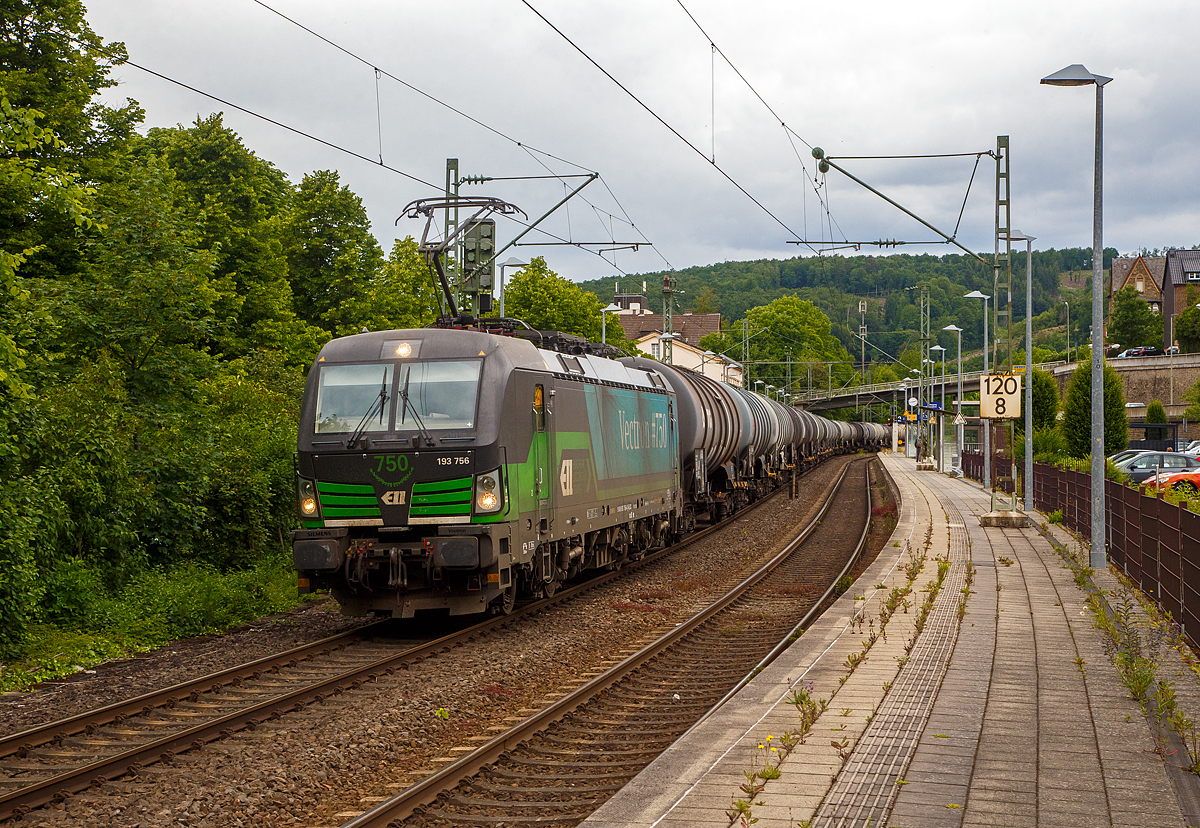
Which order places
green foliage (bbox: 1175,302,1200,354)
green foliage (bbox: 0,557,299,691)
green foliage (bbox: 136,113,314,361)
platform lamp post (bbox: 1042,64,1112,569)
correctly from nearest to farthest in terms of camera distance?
green foliage (bbox: 0,557,299,691)
platform lamp post (bbox: 1042,64,1112,569)
green foliage (bbox: 136,113,314,361)
green foliage (bbox: 1175,302,1200,354)

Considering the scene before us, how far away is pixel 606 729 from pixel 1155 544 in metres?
7.45

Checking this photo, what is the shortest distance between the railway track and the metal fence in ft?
12.5

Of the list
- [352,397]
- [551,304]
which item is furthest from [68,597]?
[551,304]

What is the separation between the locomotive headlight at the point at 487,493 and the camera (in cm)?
1105

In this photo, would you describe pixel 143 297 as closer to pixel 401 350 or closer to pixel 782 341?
pixel 401 350

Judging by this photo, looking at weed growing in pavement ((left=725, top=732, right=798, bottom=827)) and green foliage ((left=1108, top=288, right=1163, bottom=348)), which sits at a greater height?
green foliage ((left=1108, top=288, right=1163, bottom=348))

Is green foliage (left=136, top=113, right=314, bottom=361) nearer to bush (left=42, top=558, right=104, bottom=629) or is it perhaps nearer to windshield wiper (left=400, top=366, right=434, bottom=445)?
bush (left=42, top=558, right=104, bottom=629)

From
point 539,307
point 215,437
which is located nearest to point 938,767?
point 215,437

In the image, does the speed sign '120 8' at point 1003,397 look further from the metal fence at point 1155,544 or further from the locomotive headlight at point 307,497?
the locomotive headlight at point 307,497

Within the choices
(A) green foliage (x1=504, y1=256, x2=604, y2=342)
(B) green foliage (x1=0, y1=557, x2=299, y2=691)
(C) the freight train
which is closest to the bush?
(B) green foliage (x1=0, y1=557, x2=299, y2=691)

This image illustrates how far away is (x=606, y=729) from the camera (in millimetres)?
8266

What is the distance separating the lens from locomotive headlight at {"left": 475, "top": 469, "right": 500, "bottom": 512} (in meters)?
11.0

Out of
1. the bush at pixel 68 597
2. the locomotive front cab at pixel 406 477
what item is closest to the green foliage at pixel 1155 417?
the locomotive front cab at pixel 406 477

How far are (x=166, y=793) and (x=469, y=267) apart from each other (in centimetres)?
1588
